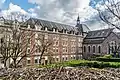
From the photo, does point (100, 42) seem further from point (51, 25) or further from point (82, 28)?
point (51, 25)

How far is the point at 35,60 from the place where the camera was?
1847 inches

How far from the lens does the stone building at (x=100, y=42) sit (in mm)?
56281

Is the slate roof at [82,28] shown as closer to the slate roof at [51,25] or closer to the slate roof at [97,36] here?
the slate roof at [51,25]

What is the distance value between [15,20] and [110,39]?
3533cm

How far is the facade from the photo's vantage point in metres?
45.5

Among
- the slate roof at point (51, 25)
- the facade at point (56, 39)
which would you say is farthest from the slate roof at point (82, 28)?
the slate roof at point (51, 25)

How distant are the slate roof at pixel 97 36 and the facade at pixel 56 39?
6.08 ft

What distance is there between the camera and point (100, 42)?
191 ft

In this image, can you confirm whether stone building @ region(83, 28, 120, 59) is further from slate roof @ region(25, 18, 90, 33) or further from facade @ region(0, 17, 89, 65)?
slate roof @ region(25, 18, 90, 33)

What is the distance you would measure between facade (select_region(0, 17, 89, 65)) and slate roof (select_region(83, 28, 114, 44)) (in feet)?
6.08

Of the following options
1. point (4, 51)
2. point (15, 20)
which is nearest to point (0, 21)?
point (15, 20)

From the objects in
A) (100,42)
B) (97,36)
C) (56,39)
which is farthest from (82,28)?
(56,39)

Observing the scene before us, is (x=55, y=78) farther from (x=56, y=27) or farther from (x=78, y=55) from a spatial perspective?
(x=78, y=55)

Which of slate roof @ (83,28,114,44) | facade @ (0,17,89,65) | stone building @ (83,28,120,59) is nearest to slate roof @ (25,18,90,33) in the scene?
facade @ (0,17,89,65)
